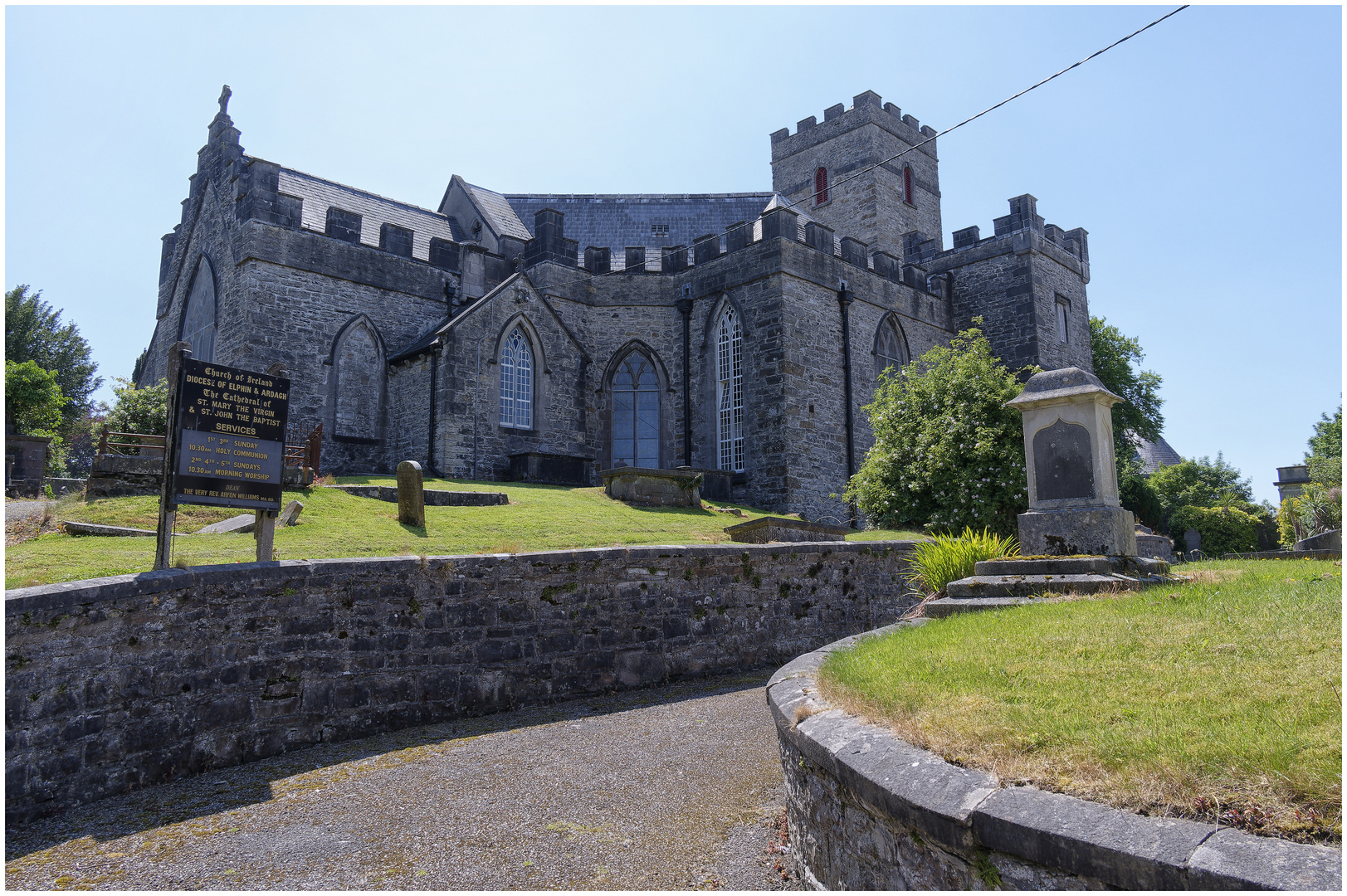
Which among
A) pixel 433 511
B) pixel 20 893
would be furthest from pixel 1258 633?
pixel 433 511

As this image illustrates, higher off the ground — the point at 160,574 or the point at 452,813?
the point at 160,574

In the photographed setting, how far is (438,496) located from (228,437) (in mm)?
8221

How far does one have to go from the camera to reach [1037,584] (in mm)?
7520

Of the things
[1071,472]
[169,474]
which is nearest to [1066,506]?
[1071,472]

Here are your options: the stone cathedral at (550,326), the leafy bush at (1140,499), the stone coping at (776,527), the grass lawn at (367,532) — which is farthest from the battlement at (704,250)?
the leafy bush at (1140,499)

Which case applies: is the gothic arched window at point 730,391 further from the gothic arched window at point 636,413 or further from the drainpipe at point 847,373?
the drainpipe at point 847,373

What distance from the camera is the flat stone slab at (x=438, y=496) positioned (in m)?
15.8

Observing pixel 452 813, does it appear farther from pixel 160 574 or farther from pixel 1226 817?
pixel 1226 817

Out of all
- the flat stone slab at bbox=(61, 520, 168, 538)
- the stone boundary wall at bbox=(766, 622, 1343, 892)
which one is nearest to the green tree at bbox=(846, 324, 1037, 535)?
the stone boundary wall at bbox=(766, 622, 1343, 892)

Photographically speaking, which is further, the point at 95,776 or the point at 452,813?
the point at 95,776

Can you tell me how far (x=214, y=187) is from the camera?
79.5 ft

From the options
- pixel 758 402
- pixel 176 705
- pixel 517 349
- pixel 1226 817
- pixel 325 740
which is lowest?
pixel 325 740

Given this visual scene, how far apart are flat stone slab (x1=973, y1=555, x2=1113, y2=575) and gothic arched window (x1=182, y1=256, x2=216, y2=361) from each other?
71.8 feet

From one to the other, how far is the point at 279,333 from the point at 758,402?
12.6m
